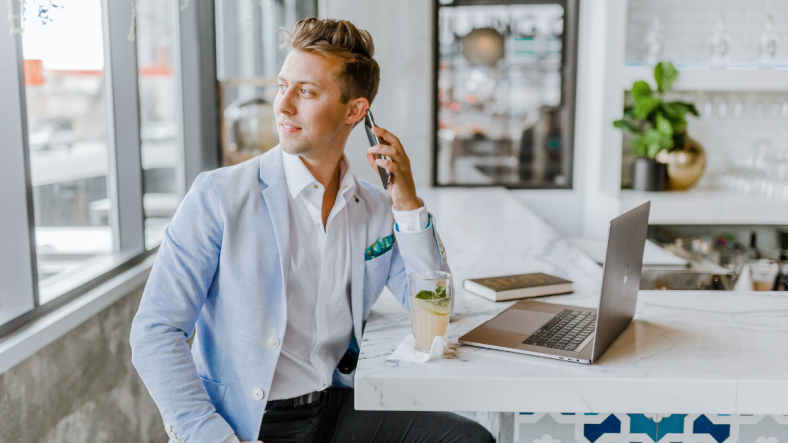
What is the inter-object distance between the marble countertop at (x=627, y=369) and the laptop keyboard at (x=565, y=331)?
0.18ft

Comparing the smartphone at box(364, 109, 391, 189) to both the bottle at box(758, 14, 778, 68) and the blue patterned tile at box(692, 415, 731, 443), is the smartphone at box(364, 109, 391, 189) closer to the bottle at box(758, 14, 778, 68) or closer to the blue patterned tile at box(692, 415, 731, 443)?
the blue patterned tile at box(692, 415, 731, 443)

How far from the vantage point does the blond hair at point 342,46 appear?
133 centimetres

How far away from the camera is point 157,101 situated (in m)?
2.94

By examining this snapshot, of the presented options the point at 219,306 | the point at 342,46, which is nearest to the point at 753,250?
the point at 342,46

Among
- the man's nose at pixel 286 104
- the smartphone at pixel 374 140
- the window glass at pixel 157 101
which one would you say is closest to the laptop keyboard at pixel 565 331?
the smartphone at pixel 374 140

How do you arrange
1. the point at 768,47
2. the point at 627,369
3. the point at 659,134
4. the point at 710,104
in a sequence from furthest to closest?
the point at 710,104 < the point at 768,47 < the point at 659,134 < the point at 627,369

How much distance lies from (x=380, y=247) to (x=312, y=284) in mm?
184

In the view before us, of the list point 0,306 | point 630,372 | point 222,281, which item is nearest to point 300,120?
point 222,281

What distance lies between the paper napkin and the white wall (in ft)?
10.2

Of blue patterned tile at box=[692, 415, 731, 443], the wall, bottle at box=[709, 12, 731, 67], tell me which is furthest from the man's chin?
bottle at box=[709, 12, 731, 67]

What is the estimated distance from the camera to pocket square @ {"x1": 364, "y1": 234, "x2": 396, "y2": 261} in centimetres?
142

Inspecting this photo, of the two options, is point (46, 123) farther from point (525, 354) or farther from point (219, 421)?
point (525, 354)

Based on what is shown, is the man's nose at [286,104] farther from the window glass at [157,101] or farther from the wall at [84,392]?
the window glass at [157,101]

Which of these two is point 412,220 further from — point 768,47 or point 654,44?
point 768,47
